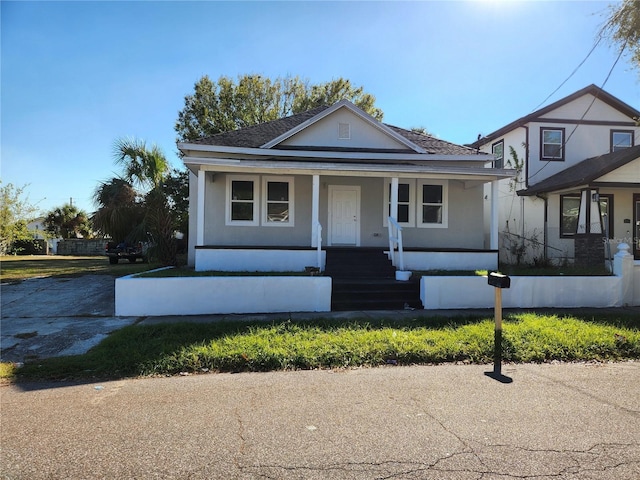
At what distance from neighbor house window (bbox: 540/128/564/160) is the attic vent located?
8.80m

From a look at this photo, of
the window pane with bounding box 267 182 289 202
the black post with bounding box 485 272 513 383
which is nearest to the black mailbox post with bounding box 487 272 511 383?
the black post with bounding box 485 272 513 383

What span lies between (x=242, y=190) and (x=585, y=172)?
12.2 meters

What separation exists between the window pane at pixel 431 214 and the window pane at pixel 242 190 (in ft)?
19.1

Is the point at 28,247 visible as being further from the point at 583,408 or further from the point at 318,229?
the point at 583,408

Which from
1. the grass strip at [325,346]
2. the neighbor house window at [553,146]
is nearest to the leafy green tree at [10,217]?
the grass strip at [325,346]

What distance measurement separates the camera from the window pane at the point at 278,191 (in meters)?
13.2

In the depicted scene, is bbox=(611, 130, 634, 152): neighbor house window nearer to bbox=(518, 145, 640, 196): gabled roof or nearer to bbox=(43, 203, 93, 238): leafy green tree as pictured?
bbox=(518, 145, 640, 196): gabled roof

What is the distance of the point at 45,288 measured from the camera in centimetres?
1122

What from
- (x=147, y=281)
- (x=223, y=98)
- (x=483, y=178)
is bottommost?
(x=147, y=281)

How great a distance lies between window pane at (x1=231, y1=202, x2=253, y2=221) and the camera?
13.1m

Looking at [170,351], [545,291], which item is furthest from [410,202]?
[170,351]

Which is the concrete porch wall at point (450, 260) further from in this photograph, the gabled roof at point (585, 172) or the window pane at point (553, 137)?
the window pane at point (553, 137)

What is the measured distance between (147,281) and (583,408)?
7.71 m

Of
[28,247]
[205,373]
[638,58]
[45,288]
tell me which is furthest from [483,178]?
[28,247]
